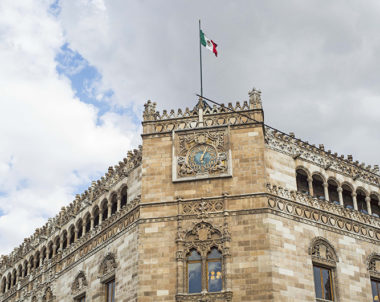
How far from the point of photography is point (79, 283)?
33.2 metres

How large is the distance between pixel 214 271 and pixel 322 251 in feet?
17.2

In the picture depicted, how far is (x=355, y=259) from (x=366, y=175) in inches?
224

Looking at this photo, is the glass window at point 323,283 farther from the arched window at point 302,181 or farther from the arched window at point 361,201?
the arched window at point 361,201

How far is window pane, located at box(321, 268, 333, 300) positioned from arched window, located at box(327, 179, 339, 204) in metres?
4.53

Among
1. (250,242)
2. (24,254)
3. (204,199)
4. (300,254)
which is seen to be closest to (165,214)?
(204,199)

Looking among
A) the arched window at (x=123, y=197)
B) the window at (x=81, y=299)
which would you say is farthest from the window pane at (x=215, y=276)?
the window at (x=81, y=299)

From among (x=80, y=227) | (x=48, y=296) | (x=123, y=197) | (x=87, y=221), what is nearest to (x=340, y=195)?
(x=123, y=197)

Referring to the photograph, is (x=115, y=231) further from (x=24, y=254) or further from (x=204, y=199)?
(x=24, y=254)

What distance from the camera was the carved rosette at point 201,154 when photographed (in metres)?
29.4

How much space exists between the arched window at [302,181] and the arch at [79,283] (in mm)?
11626

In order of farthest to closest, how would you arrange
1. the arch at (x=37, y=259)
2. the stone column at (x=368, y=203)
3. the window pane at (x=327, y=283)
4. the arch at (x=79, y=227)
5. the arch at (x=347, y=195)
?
the arch at (x=37, y=259) < the arch at (x=79, y=227) < the arch at (x=347, y=195) < the stone column at (x=368, y=203) < the window pane at (x=327, y=283)

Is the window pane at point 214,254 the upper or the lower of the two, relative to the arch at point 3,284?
lower

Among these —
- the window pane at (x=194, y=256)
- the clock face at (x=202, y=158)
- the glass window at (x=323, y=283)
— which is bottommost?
the glass window at (x=323, y=283)

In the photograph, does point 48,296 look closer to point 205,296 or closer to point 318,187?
point 205,296
